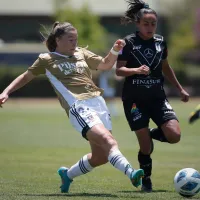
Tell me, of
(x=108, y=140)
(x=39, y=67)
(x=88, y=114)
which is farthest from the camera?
(x=39, y=67)

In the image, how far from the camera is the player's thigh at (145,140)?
9.80 metres

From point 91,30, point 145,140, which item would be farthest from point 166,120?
point 91,30

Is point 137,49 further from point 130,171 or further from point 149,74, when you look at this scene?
point 130,171

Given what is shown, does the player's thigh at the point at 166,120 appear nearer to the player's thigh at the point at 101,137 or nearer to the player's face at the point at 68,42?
the player's thigh at the point at 101,137

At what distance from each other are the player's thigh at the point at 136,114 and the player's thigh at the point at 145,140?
0.20ft

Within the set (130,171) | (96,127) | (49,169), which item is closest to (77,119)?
(96,127)

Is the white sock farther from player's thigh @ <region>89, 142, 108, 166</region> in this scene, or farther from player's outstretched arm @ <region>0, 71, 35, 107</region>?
player's outstretched arm @ <region>0, 71, 35, 107</region>

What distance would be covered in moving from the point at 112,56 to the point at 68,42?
558mm

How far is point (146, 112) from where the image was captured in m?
9.91

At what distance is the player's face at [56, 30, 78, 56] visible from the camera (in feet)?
30.5

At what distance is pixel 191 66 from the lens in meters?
60.4

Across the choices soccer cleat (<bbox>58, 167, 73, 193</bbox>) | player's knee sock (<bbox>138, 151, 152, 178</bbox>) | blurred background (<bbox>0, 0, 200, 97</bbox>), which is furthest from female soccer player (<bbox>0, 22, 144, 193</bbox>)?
blurred background (<bbox>0, 0, 200, 97</bbox>)

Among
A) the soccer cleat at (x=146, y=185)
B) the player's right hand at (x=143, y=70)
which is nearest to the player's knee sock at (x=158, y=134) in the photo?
the soccer cleat at (x=146, y=185)

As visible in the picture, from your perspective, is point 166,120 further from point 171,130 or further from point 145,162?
point 145,162
